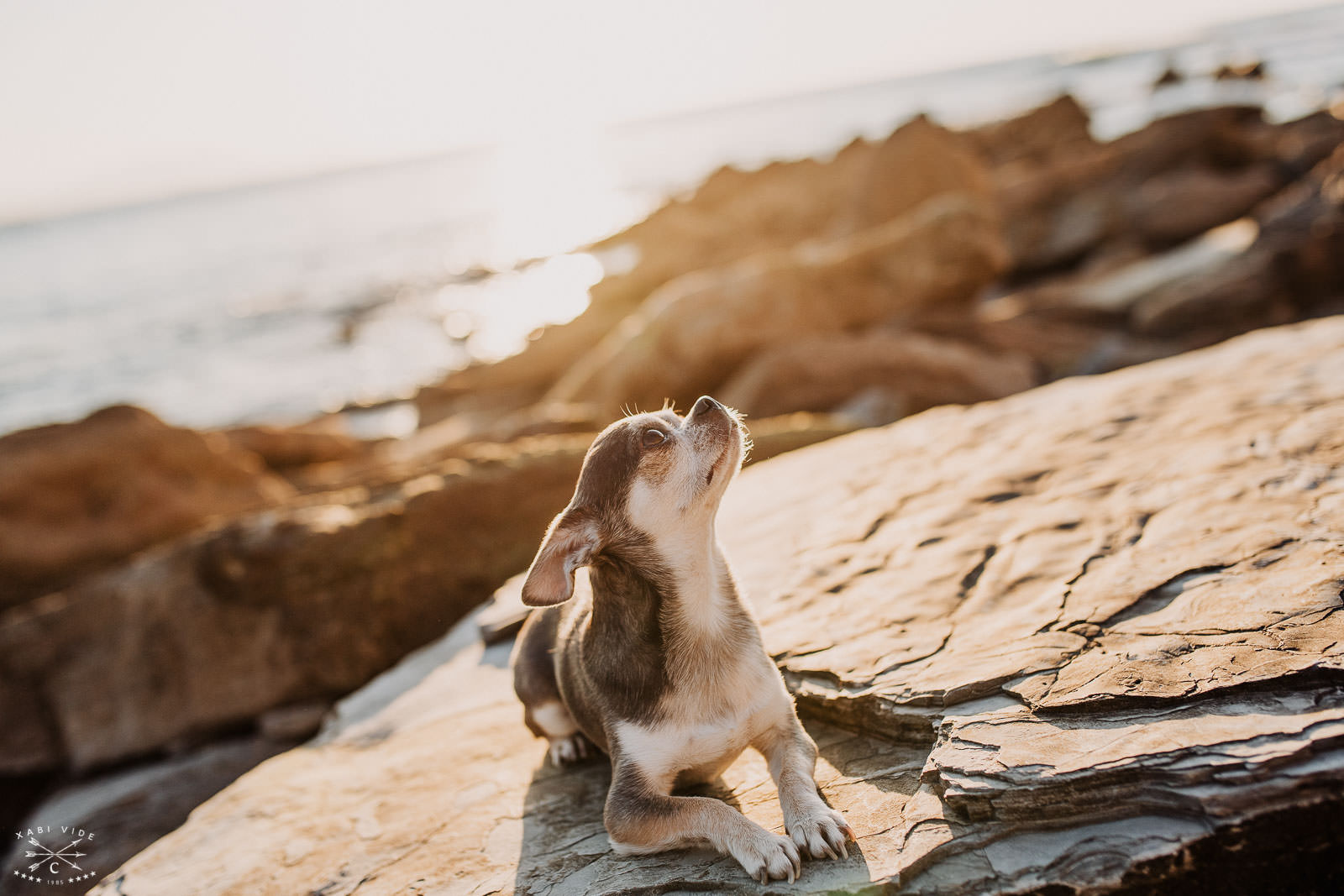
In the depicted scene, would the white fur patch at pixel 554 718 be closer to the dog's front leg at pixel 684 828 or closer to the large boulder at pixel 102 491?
the dog's front leg at pixel 684 828

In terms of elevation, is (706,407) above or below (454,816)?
above

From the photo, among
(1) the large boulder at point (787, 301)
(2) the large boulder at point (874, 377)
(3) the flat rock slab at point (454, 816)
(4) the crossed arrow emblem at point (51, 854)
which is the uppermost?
(1) the large boulder at point (787, 301)

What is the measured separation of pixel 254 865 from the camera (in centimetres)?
470

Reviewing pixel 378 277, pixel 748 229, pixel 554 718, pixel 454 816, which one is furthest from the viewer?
pixel 378 277

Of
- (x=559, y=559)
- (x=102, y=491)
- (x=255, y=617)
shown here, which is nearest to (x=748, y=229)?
(x=102, y=491)

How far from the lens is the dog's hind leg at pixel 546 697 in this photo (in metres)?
4.96

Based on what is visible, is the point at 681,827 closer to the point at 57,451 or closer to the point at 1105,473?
the point at 1105,473

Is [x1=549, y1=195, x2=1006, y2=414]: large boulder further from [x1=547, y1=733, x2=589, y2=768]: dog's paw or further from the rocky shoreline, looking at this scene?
[x1=547, y1=733, x2=589, y2=768]: dog's paw

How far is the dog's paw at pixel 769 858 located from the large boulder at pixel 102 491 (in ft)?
36.9

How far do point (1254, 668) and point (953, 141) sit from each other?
70.0 feet

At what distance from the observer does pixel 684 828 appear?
12.2ft

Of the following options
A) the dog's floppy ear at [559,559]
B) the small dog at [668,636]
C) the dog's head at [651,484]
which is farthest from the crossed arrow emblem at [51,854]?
the dog's floppy ear at [559,559]

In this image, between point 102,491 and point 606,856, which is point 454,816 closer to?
point 606,856

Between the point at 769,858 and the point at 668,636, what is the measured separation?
1.06 metres
